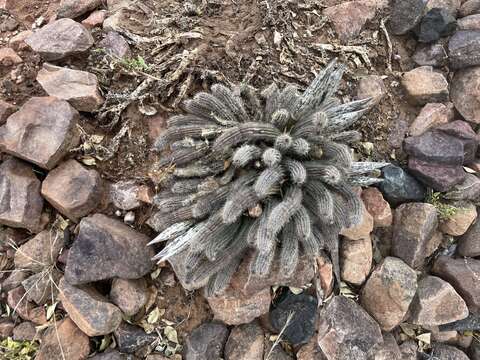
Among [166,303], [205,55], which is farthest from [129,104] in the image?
[166,303]

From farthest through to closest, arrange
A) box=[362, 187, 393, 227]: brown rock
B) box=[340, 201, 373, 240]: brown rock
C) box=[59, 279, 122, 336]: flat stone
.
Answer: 1. box=[362, 187, 393, 227]: brown rock
2. box=[340, 201, 373, 240]: brown rock
3. box=[59, 279, 122, 336]: flat stone

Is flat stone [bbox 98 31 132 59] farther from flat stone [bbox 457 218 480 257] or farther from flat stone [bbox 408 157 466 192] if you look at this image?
flat stone [bbox 457 218 480 257]

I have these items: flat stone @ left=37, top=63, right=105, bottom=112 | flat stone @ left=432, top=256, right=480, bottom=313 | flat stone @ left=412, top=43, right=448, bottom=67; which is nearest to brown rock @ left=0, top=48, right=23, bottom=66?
flat stone @ left=37, top=63, right=105, bottom=112

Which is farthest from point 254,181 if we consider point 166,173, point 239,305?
point 239,305

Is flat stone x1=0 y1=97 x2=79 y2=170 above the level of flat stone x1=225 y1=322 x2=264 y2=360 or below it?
above

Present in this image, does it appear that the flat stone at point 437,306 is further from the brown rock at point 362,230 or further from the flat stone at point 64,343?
the flat stone at point 64,343

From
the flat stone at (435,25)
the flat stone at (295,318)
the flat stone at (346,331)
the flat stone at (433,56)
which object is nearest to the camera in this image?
the flat stone at (346,331)

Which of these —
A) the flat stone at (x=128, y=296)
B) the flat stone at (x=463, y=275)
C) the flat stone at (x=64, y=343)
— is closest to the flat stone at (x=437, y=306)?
the flat stone at (x=463, y=275)
